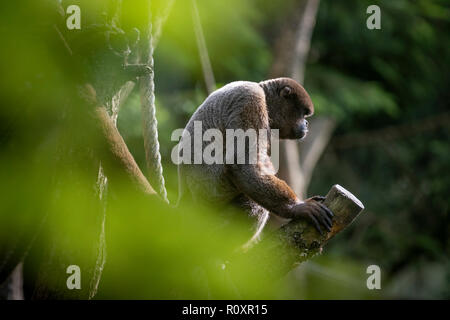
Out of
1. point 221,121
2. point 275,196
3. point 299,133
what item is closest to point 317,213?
point 275,196

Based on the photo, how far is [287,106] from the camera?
181 inches

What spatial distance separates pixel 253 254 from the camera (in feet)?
11.4

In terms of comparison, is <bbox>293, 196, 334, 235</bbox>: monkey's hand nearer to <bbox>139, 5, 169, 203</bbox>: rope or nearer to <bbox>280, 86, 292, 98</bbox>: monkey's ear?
<bbox>139, 5, 169, 203</bbox>: rope

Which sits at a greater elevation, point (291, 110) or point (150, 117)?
point (291, 110)

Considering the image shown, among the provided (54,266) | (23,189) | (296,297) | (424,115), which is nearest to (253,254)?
(54,266)

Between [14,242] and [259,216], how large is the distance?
2.33 meters

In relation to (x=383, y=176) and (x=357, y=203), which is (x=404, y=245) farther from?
(x=357, y=203)

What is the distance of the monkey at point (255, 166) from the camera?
360 centimetres

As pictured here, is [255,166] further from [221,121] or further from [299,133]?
[299,133]

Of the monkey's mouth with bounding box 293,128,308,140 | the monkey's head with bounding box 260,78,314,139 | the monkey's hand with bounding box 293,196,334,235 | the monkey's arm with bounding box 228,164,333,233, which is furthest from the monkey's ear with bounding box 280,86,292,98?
the monkey's hand with bounding box 293,196,334,235

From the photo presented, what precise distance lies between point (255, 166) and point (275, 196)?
0.27 metres

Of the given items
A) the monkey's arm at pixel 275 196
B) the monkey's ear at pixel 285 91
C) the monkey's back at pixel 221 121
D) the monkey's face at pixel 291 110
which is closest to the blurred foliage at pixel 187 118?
the monkey's back at pixel 221 121

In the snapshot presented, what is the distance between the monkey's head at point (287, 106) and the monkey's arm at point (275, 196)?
0.92m

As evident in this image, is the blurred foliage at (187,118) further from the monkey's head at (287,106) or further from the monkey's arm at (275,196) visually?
the monkey's head at (287,106)
